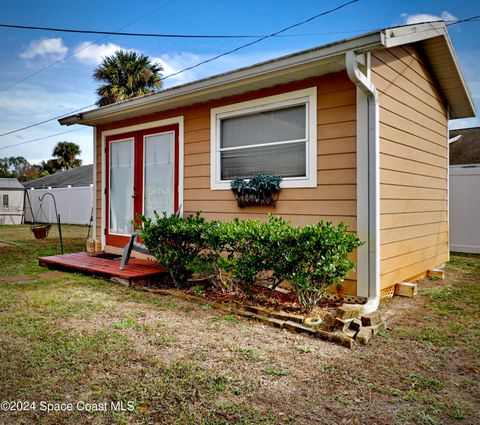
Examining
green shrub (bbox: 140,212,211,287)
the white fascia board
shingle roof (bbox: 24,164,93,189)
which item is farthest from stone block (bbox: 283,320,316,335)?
shingle roof (bbox: 24,164,93,189)

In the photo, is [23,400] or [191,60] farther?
[191,60]

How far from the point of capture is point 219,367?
2.37m

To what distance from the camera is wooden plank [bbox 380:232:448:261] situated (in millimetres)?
4063

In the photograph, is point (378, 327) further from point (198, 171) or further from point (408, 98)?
point (198, 171)

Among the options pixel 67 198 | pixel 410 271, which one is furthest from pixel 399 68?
pixel 67 198

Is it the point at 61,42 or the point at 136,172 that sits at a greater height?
the point at 61,42

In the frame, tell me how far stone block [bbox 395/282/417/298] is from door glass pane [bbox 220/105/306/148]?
6.73 ft

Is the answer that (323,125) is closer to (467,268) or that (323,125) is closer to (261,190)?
(261,190)

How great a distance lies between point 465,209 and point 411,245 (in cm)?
397

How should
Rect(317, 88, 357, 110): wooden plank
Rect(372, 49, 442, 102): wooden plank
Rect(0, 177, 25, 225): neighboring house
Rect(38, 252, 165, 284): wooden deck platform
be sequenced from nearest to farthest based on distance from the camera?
Rect(317, 88, 357, 110): wooden plank
Rect(372, 49, 442, 102): wooden plank
Rect(38, 252, 165, 284): wooden deck platform
Rect(0, 177, 25, 225): neighboring house

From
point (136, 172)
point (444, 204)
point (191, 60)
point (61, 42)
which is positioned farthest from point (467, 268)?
point (61, 42)

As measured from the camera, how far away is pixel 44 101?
17812mm

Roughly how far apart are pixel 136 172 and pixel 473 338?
16.8 ft

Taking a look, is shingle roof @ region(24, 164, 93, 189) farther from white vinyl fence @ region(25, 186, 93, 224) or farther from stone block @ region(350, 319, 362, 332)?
stone block @ region(350, 319, 362, 332)
